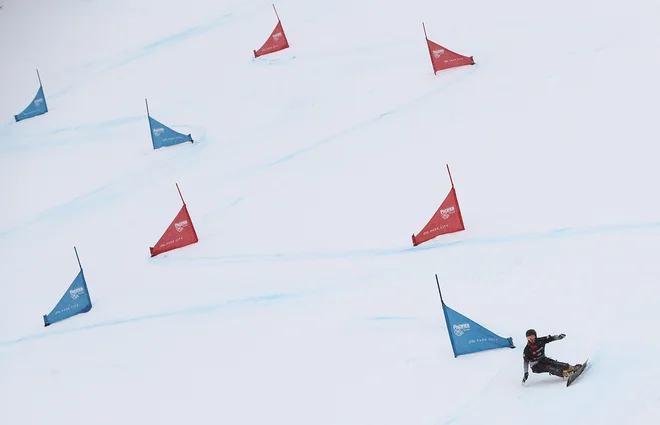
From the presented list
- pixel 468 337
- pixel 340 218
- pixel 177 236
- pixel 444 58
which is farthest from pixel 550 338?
pixel 444 58

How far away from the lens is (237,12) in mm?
16859

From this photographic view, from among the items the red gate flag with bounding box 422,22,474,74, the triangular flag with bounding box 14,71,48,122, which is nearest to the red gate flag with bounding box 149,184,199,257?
the red gate flag with bounding box 422,22,474,74

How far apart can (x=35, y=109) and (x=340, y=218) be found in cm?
634

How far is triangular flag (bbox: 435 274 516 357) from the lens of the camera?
27.2 ft

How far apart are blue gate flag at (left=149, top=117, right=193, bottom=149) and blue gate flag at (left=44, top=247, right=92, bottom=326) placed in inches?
120

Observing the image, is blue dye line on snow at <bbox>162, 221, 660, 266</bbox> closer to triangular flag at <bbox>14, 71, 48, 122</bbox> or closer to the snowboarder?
the snowboarder

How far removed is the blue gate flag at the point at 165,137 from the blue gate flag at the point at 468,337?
243 inches

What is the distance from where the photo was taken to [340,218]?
442 inches

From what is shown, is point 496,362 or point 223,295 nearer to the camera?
point 496,362

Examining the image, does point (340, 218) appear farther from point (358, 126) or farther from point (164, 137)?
point (164, 137)

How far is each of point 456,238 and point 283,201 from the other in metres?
2.36

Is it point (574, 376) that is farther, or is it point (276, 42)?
point (276, 42)

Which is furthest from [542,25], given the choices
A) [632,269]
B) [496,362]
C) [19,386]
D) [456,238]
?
[19,386]

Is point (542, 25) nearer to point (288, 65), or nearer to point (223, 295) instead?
point (288, 65)
